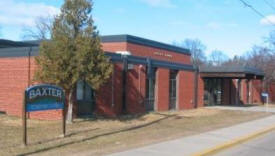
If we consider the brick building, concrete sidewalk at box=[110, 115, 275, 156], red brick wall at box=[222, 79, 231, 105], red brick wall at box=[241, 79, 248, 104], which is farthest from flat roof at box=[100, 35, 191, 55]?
red brick wall at box=[241, 79, 248, 104]

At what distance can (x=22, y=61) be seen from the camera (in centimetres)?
2230

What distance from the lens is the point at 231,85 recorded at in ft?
156

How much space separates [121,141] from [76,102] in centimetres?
829

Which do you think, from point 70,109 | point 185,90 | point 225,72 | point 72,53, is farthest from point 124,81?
point 225,72

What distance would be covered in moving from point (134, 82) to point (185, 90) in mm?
9024

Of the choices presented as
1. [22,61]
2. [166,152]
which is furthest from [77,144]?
[22,61]

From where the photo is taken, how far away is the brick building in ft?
73.6

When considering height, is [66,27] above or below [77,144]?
above

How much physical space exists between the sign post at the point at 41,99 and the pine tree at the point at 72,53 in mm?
3733

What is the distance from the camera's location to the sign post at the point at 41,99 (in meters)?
13.3

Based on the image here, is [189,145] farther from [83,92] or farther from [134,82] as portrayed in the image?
[134,82]

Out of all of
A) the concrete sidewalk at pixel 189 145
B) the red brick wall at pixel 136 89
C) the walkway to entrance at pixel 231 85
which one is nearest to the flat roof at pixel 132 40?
the walkway to entrance at pixel 231 85

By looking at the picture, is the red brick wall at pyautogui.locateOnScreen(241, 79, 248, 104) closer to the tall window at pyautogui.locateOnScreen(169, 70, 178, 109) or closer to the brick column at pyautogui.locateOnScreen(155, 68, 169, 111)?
the tall window at pyautogui.locateOnScreen(169, 70, 178, 109)

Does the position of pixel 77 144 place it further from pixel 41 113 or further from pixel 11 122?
pixel 41 113
